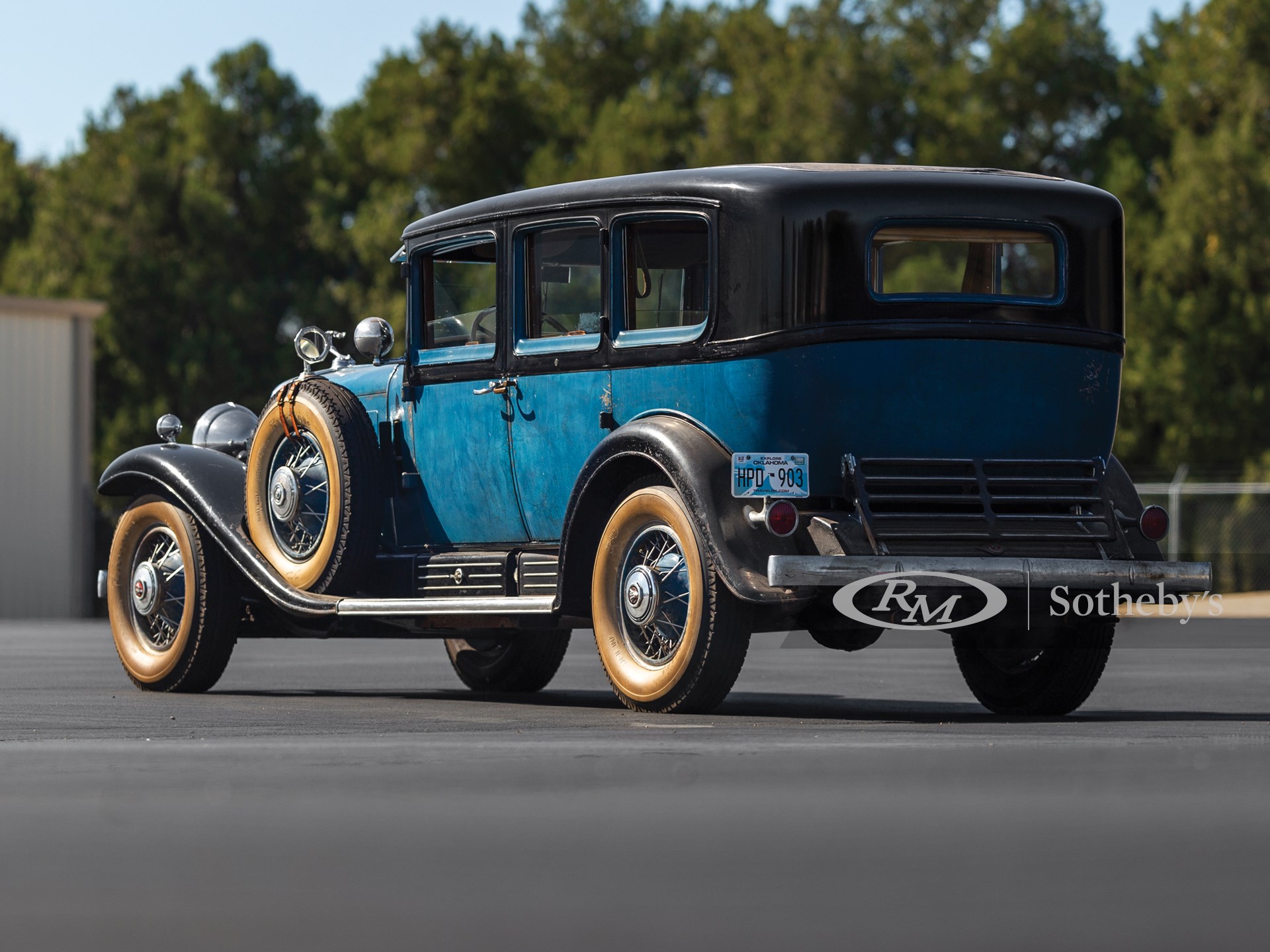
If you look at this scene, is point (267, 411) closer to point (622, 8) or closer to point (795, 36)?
point (795, 36)

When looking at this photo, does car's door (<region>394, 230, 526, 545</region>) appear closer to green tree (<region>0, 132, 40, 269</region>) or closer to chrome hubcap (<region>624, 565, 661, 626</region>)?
chrome hubcap (<region>624, 565, 661, 626</region>)

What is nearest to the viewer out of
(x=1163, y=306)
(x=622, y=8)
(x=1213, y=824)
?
(x=1213, y=824)

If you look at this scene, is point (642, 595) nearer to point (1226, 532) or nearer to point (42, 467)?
point (42, 467)

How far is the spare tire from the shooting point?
11.6 m

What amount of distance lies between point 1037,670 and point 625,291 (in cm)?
265

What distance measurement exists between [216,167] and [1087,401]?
155ft

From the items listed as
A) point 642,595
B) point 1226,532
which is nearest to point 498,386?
point 642,595

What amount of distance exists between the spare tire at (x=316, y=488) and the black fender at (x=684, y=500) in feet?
5.26

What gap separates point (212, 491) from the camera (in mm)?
12414

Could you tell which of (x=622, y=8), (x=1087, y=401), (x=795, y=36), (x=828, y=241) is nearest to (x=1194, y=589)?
(x=1087, y=401)

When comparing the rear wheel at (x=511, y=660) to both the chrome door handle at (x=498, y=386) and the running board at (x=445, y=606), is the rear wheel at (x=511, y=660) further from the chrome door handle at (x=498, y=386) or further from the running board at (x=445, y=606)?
the chrome door handle at (x=498, y=386)

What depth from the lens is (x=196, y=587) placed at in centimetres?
1230

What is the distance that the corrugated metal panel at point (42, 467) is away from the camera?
3353 cm

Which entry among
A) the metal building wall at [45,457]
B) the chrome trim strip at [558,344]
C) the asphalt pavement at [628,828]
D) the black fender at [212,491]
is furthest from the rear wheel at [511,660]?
the metal building wall at [45,457]
